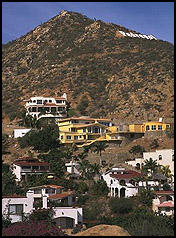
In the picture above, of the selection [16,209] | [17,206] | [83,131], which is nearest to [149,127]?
[83,131]

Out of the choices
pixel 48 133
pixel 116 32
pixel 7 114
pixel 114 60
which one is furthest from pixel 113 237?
pixel 116 32

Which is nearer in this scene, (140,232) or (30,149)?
(140,232)

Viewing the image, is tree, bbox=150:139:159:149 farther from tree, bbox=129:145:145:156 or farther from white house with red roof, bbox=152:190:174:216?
white house with red roof, bbox=152:190:174:216

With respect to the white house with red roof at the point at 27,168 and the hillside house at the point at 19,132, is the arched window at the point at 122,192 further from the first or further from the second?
the hillside house at the point at 19,132

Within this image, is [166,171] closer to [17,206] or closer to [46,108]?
[17,206]

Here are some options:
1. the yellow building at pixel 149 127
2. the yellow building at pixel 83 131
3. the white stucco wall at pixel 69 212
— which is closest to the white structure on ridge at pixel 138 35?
the yellow building at pixel 83 131

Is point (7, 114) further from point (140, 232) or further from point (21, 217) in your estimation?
point (140, 232)
